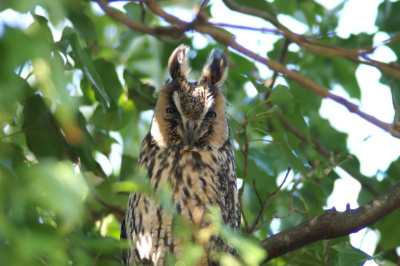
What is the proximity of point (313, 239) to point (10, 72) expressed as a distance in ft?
4.82

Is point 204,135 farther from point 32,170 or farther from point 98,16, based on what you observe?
point 32,170

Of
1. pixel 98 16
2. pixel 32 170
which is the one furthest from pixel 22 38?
pixel 98 16

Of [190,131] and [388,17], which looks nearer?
[190,131]

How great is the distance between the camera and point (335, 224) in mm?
2082

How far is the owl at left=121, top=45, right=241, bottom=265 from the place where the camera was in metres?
2.47

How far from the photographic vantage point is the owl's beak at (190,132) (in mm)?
2560

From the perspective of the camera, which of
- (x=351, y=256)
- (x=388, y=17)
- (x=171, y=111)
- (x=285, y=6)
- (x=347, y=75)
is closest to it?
(x=351, y=256)

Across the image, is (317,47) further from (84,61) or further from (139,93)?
(84,61)

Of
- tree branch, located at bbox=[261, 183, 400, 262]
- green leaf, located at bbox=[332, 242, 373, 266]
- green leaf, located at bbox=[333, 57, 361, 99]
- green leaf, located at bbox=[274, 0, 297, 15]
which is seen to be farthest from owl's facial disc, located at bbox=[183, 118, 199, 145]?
green leaf, located at bbox=[333, 57, 361, 99]

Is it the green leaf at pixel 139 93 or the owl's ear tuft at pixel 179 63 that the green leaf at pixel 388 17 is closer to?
the owl's ear tuft at pixel 179 63

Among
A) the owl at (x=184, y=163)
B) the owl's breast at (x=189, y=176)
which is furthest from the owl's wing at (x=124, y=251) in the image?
the owl's breast at (x=189, y=176)

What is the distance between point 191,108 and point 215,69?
0.29 meters

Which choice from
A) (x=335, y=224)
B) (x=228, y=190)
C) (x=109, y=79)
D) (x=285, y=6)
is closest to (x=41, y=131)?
(x=109, y=79)

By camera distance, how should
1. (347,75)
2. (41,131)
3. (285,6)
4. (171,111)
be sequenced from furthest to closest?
(347,75) < (285,6) < (171,111) < (41,131)
